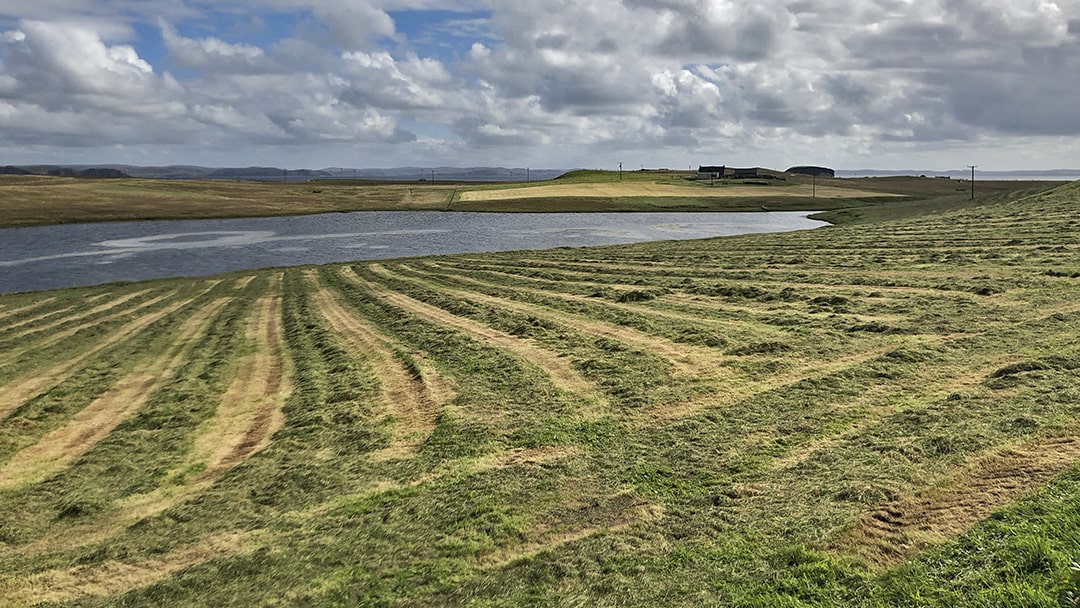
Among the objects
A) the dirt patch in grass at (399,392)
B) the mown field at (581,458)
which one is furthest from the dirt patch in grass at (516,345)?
the dirt patch in grass at (399,392)

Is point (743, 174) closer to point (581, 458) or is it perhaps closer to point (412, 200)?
point (412, 200)

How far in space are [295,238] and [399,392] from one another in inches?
2740

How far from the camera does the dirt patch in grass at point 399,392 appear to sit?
11845 millimetres

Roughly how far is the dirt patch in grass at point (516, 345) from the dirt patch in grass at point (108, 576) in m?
7.25

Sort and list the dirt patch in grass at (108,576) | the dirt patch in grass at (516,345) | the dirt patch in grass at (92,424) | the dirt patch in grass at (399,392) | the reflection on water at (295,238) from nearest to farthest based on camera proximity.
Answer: the dirt patch in grass at (108,576)
the dirt patch in grass at (399,392)
the dirt patch in grass at (92,424)
the dirt patch in grass at (516,345)
the reflection on water at (295,238)

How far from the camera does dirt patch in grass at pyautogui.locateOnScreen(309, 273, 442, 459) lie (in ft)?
38.9

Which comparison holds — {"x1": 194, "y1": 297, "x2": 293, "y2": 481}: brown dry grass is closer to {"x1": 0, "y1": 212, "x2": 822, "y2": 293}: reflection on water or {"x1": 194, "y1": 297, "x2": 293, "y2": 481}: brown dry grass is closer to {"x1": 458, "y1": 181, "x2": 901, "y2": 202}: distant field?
{"x1": 0, "y1": 212, "x2": 822, "y2": 293}: reflection on water

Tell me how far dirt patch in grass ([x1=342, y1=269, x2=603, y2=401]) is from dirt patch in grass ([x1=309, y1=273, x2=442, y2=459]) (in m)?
2.46

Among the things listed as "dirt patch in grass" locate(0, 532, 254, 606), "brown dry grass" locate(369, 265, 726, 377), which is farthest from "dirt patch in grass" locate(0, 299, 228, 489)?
"brown dry grass" locate(369, 265, 726, 377)

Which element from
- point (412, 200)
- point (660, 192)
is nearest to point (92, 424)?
point (412, 200)

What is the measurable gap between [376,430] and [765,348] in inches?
361

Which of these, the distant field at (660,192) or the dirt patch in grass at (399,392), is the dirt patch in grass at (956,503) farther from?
the distant field at (660,192)

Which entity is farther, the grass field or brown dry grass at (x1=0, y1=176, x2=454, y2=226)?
the grass field

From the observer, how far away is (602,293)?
2661 cm
